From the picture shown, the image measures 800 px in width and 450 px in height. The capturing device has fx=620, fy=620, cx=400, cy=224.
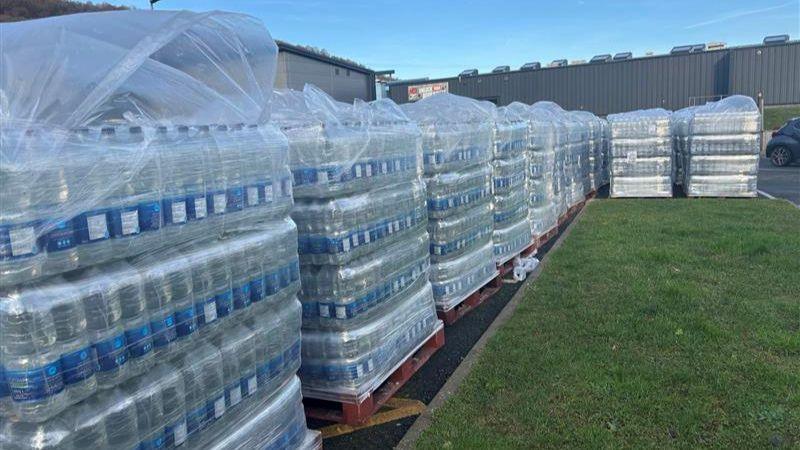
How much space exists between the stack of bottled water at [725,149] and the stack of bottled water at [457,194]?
844 cm

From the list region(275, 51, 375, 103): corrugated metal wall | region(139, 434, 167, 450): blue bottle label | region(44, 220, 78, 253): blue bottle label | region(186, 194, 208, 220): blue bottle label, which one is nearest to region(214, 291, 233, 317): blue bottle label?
region(186, 194, 208, 220): blue bottle label

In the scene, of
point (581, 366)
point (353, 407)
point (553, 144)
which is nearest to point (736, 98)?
point (553, 144)

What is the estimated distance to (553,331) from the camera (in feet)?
19.1

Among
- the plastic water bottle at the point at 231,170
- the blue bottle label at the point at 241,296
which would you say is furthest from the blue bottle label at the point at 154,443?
the plastic water bottle at the point at 231,170

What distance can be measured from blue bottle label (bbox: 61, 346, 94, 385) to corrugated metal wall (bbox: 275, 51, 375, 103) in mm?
21261

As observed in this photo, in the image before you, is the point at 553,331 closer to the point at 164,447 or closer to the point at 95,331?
the point at 164,447

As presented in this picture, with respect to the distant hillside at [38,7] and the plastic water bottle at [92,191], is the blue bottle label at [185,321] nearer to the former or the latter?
the plastic water bottle at [92,191]

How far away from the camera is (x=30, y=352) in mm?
2258

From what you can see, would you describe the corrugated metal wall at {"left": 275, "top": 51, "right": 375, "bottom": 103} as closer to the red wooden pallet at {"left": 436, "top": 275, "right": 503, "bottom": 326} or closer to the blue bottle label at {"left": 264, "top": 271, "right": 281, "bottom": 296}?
the red wooden pallet at {"left": 436, "top": 275, "right": 503, "bottom": 326}

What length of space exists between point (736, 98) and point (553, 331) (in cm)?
1144

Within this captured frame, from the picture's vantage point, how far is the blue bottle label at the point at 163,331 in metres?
2.74

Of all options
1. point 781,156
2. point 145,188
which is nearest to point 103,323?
point 145,188

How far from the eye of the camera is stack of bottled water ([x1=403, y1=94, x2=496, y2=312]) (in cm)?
633

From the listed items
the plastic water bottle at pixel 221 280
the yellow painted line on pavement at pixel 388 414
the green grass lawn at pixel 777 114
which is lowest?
the yellow painted line on pavement at pixel 388 414
